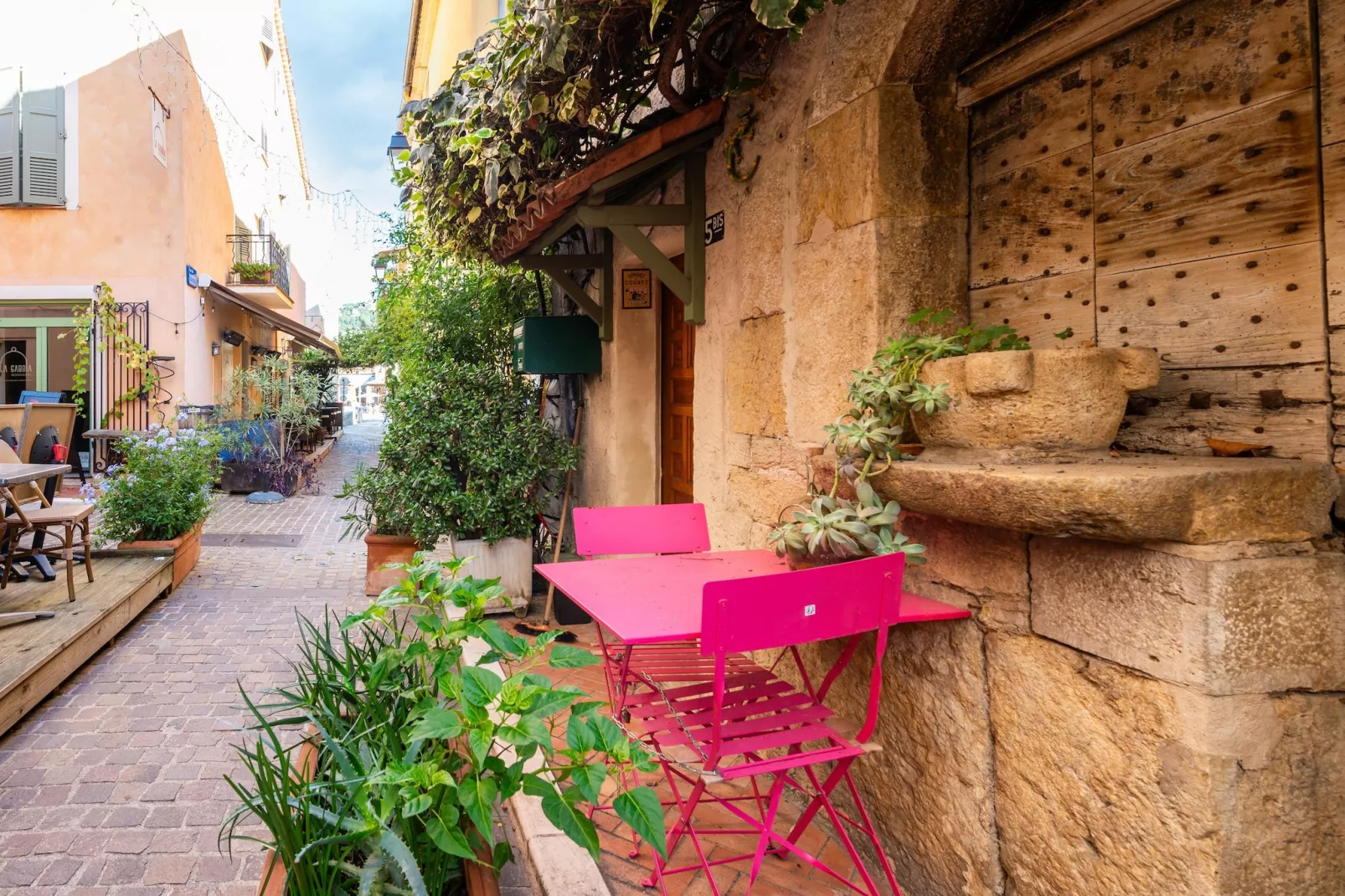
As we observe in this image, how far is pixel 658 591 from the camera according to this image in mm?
2211

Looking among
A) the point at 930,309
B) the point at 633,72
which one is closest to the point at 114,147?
the point at 633,72

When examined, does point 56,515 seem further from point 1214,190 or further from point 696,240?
point 1214,190

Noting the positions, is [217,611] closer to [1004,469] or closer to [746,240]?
[746,240]

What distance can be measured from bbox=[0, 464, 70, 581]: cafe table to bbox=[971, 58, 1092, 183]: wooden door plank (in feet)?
15.4

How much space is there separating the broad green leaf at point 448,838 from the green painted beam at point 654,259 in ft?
9.20

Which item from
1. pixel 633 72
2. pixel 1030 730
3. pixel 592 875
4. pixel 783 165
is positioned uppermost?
pixel 633 72

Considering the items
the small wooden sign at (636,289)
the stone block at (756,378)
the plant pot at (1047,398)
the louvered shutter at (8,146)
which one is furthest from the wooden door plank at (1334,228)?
the louvered shutter at (8,146)

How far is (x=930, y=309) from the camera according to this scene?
7.81 feet

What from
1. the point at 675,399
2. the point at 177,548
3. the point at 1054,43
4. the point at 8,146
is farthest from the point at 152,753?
the point at 8,146

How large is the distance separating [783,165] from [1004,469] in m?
1.80

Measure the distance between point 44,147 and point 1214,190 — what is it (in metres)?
14.9

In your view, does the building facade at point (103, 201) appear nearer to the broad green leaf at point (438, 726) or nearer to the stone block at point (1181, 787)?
the broad green leaf at point (438, 726)

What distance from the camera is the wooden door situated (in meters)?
5.08

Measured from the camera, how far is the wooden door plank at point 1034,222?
7.14ft
